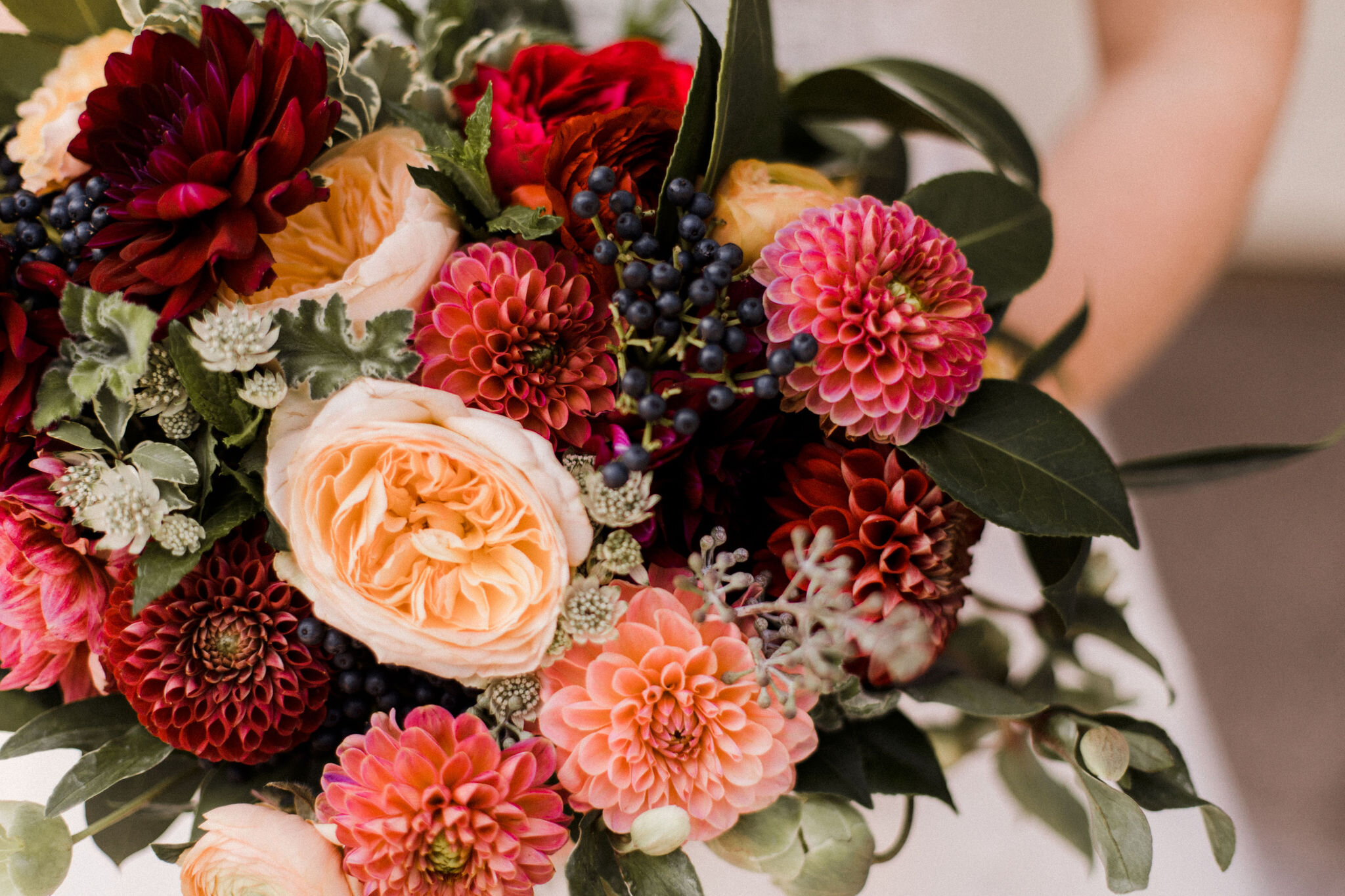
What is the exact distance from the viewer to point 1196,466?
20.6 inches

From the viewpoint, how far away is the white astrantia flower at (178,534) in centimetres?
34

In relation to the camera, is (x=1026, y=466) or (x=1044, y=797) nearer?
(x=1026, y=466)

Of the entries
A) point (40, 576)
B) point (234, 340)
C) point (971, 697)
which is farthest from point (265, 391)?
point (971, 697)

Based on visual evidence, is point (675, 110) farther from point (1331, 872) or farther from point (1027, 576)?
point (1331, 872)

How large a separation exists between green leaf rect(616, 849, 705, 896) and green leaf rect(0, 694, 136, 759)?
0.75 feet

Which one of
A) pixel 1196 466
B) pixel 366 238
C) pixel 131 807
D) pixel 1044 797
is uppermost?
pixel 366 238

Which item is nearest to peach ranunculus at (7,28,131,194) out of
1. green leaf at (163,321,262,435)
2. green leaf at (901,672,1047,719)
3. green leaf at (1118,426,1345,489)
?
green leaf at (163,321,262,435)

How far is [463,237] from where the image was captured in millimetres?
382

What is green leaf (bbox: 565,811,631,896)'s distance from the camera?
0.36 m

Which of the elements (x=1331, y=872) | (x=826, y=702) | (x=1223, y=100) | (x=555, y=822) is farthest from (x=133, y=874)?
(x=1331, y=872)

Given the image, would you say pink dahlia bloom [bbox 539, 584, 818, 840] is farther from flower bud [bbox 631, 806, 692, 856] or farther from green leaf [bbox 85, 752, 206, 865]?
green leaf [bbox 85, 752, 206, 865]

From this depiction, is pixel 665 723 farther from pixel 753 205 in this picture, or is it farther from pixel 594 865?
pixel 753 205

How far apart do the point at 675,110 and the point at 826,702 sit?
0.28 meters

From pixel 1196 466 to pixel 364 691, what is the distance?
474mm
